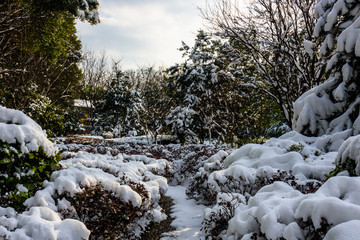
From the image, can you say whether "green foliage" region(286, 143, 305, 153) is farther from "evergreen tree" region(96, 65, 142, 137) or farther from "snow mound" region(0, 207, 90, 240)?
"evergreen tree" region(96, 65, 142, 137)

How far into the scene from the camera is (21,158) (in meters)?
3.36

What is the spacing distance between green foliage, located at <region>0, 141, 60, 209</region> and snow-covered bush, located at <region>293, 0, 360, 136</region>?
19.8 feet

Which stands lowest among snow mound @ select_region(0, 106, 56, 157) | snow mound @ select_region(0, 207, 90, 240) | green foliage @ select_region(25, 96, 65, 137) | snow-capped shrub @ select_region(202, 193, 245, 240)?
snow-capped shrub @ select_region(202, 193, 245, 240)

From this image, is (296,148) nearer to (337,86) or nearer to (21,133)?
(337,86)

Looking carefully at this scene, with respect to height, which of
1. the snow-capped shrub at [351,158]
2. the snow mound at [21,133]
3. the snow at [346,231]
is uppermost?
the snow mound at [21,133]

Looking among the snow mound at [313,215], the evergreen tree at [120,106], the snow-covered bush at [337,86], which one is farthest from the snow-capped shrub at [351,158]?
the evergreen tree at [120,106]

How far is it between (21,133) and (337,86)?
701 cm

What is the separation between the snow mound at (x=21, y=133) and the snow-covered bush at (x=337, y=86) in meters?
5.98

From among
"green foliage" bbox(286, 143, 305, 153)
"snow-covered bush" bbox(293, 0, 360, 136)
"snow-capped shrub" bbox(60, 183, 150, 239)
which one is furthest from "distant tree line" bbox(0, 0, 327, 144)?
"snow-capped shrub" bbox(60, 183, 150, 239)

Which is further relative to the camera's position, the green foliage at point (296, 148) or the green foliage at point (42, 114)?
the green foliage at point (42, 114)

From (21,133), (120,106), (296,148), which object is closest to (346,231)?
(21,133)

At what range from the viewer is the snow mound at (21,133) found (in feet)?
11.0

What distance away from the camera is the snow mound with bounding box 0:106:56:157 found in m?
3.34

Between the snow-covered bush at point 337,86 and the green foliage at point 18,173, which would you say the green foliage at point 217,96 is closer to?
the snow-covered bush at point 337,86
